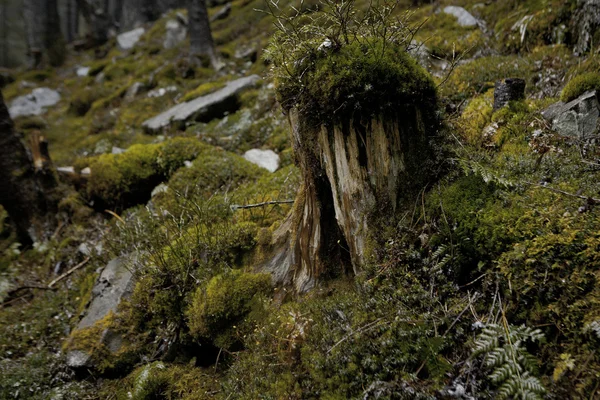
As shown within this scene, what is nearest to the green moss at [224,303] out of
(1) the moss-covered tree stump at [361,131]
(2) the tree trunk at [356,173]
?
(2) the tree trunk at [356,173]

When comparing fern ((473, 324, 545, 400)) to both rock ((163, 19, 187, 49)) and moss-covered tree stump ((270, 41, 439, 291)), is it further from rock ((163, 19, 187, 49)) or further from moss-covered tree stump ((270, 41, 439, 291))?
rock ((163, 19, 187, 49))

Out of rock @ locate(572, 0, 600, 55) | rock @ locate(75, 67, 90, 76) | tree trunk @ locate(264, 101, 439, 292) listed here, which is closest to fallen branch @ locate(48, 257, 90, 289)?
tree trunk @ locate(264, 101, 439, 292)

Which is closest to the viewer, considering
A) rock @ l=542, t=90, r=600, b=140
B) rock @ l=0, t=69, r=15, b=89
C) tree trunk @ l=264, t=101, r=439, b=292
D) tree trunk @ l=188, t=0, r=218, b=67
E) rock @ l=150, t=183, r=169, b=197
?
tree trunk @ l=264, t=101, r=439, b=292

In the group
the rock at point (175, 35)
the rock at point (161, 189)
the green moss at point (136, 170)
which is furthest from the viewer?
the rock at point (175, 35)

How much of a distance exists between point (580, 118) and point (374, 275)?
7.58 feet

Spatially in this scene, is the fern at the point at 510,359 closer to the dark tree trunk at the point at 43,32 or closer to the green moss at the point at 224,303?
the green moss at the point at 224,303

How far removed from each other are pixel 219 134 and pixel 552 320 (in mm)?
6880

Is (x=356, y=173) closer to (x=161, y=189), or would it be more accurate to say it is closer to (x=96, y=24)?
(x=161, y=189)

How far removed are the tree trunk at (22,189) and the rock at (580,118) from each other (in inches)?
321

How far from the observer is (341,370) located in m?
2.45

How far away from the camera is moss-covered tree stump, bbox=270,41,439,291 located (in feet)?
9.34

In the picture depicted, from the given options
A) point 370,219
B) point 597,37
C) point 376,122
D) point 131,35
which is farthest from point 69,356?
point 131,35

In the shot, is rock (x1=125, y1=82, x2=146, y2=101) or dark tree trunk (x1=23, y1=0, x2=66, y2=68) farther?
dark tree trunk (x1=23, y1=0, x2=66, y2=68)

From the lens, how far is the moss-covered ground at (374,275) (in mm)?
2246
